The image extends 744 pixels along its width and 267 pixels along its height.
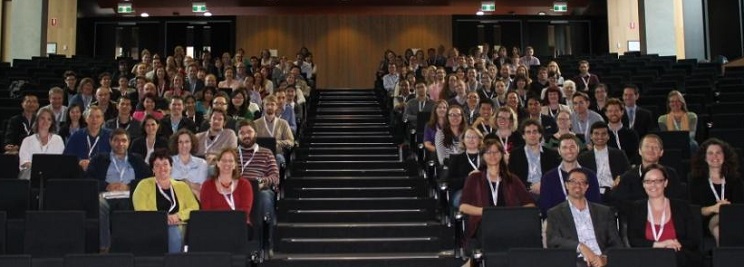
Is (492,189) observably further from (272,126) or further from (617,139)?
(272,126)

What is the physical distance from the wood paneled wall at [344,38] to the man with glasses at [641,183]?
48.1 feet

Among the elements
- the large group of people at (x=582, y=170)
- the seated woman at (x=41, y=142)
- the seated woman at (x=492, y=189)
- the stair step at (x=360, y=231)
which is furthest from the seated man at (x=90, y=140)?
the seated woman at (x=492, y=189)

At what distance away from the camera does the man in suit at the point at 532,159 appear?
7348 mm

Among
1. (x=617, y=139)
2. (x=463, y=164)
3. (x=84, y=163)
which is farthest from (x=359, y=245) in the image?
(x=617, y=139)

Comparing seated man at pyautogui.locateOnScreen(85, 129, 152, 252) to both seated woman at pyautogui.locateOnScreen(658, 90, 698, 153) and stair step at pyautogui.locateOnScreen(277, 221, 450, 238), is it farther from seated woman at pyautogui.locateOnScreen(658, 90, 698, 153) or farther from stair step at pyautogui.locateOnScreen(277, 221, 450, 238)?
seated woman at pyautogui.locateOnScreen(658, 90, 698, 153)

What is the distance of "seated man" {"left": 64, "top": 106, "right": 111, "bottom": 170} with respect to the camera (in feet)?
26.6

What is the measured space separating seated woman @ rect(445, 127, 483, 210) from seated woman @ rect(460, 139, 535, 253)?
0.61 m

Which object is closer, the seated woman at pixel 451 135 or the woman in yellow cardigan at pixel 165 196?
the woman in yellow cardigan at pixel 165 196

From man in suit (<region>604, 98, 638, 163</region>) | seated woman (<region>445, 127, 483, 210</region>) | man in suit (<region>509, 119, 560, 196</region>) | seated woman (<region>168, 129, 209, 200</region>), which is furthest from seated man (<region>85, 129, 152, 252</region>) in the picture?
man in suit (<region>604, 98, 638, 163</region>)

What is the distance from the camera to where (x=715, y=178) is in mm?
6566

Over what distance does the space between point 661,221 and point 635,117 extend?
3742 millimetres

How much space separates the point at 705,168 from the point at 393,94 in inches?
270

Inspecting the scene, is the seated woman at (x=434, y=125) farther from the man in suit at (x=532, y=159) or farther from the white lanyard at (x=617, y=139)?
the white lanyard at (x=617, y=139)

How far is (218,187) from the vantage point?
259 inches
